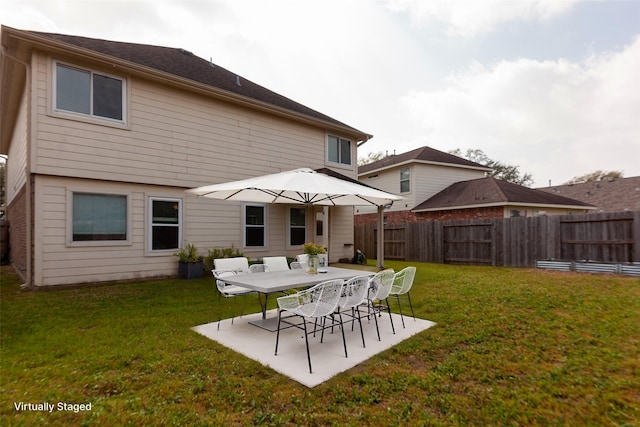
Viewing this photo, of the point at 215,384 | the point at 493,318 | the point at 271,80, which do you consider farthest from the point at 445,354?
the point at 271,80

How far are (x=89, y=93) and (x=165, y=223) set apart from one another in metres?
3.56

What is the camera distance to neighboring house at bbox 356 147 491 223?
1773 centimetres

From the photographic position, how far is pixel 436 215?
16.5 metres

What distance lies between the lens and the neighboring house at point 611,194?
66.0ft

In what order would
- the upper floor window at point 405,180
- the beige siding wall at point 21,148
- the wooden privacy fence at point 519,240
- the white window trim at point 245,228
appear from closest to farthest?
1. the beige siding wall at point 21,148
2. the wooden privacy fence at point 519,240
3. the white window trim at point 245,228
4. the upper floor window at point 405,180

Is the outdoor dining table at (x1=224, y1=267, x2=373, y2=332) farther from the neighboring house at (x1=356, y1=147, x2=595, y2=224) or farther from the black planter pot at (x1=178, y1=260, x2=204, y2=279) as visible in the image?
the neighboring house at (x1=356, y1=147, x2=595, y2=224)

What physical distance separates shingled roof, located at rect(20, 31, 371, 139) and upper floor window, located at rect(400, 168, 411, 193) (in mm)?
6636

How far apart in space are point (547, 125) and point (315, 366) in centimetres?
1710

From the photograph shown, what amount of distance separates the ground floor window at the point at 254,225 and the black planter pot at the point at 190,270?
5.90ft

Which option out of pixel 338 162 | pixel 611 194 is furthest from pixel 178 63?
pixel 611 194

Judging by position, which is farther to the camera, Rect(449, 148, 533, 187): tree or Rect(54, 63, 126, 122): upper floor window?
Rect(449, 148, 533, 187): tree

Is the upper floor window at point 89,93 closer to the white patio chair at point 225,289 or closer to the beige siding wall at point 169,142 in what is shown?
the beige siding wall at point 169,142

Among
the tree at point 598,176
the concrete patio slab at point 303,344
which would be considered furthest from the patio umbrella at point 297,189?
the tree at point 598,176

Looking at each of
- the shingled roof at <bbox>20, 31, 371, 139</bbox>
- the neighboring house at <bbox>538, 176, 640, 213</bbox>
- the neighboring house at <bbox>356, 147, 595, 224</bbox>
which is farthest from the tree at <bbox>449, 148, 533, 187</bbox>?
the shingled roof at <bbox>20, 31, 371, 139</bbox>
